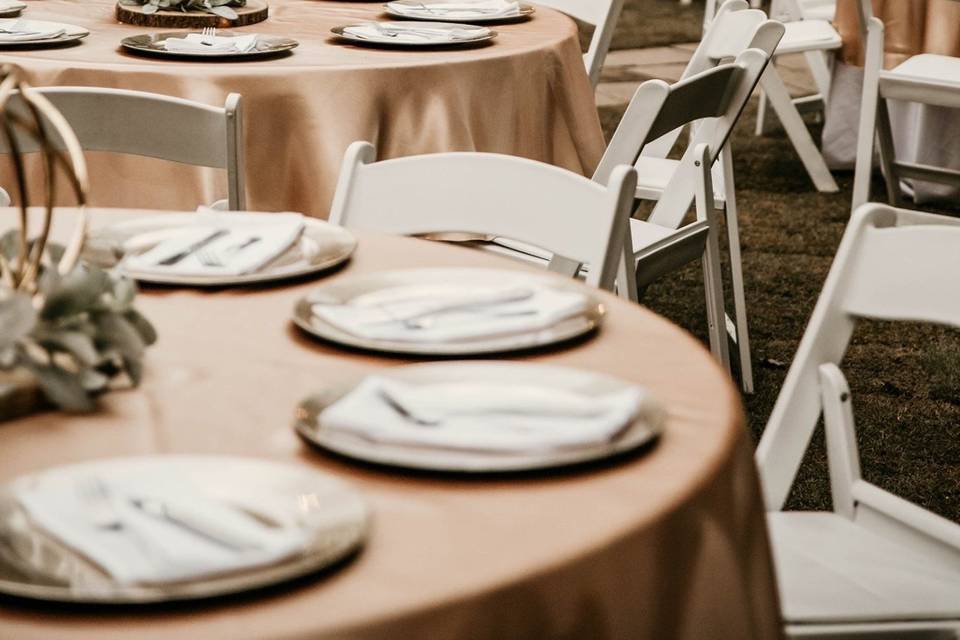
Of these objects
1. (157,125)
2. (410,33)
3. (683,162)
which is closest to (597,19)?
(410,33)

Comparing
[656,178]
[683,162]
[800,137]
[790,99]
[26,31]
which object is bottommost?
[800,137]

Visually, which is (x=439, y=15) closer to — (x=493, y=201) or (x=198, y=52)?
(x=198, y=52)

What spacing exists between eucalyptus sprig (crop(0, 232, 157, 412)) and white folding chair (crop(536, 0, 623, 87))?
9.47 ft

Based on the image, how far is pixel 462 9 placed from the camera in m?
3.39

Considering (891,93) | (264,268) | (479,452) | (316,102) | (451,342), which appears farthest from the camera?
(891,93)

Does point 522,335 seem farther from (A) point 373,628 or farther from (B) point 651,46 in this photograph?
(B) point 651,46

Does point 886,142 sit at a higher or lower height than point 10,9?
lower

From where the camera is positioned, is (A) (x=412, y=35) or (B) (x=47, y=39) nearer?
(B) (x=47, y=39)

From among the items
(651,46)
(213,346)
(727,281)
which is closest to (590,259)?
(213,346)

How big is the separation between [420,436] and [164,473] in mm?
188

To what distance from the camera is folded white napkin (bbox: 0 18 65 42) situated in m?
2.81

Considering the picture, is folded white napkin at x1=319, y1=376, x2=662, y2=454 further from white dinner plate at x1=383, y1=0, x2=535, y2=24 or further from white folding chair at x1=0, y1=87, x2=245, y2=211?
white dinner plate at x1=383, y1=0, x2=535, y2=24

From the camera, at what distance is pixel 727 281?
4.26 metres

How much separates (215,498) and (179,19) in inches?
95.4
